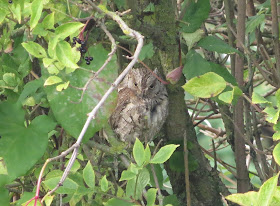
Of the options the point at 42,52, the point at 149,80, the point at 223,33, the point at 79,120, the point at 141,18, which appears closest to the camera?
the point at 42,52

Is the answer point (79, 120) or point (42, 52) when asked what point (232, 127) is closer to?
point (79, 120)

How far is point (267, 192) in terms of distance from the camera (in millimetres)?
1071

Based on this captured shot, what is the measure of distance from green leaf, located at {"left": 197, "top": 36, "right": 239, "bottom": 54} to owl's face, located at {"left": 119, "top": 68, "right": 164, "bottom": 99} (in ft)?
1.55

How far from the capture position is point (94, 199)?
1.67 meters

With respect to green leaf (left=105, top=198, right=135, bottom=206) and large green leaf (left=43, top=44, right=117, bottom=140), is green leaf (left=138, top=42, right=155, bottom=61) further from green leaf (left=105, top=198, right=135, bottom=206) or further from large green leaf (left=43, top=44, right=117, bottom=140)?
green leaf (left=105, top=198, right=135, bottom=206)

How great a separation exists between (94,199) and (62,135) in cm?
44

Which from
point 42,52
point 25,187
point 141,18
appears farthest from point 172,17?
point 25,187

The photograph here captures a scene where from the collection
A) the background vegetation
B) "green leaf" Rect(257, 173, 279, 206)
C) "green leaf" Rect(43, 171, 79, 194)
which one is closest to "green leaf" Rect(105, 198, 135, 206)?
the background vegetation

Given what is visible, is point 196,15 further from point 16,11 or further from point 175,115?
point 16,11

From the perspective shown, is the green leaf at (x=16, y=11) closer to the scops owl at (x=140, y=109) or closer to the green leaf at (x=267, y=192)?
the green leaf at (x=267, y=192)

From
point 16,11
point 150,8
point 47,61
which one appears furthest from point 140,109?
point 16,11

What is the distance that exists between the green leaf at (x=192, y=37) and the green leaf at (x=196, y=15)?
0.5 inches

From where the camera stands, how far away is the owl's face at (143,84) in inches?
91.2

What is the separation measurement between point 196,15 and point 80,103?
534 millimetres
